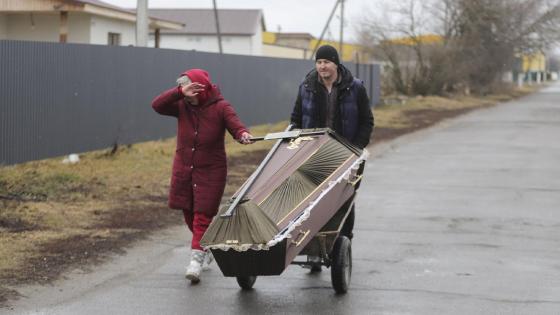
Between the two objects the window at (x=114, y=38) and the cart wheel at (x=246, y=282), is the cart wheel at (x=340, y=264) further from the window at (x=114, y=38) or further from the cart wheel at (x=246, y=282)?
the window at (x=114, y=38)

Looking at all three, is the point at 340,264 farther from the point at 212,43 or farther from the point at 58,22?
the point at 212,43

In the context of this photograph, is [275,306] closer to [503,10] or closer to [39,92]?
[39,92]

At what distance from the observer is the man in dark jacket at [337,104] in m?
7.44

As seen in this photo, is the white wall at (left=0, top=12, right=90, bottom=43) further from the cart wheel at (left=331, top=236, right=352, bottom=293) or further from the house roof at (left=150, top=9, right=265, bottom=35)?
the house roof at (left=150, top=9, right=265, bottom=35)

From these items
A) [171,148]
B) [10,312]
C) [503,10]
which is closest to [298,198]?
[10,312]

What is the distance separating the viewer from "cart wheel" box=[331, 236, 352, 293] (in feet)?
22.6

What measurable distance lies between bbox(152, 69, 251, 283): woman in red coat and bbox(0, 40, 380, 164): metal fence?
6.70 m

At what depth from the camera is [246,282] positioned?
7062mm

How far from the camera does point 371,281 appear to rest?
24.7ft

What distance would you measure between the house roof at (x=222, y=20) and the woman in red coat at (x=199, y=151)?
68.0 metres

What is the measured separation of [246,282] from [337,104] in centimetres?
151

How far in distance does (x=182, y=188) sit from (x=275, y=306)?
1292 millimetres

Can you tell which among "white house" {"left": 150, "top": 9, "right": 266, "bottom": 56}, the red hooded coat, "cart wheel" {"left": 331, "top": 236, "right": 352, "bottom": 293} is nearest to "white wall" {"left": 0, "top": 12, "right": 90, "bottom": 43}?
the red hooded coat

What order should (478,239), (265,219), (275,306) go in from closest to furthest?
(265,219)
(275,306)
(478,239)
